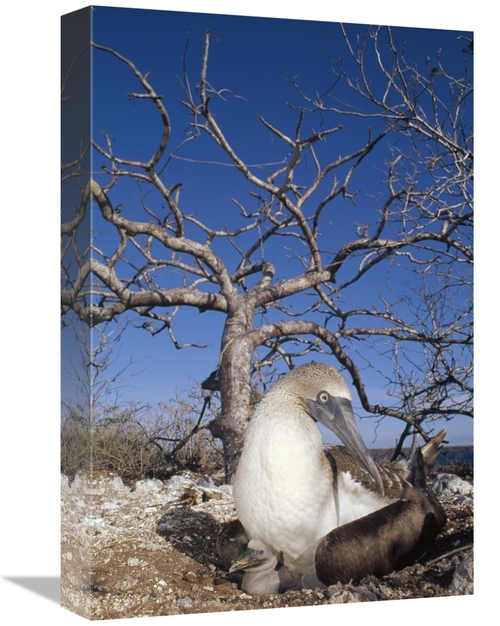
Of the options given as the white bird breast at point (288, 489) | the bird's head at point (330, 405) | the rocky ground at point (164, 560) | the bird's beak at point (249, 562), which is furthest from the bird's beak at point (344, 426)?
the bird's beak at point (249, 562)

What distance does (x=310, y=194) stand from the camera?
7.27 meters

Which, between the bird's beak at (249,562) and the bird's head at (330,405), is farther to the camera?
the bird's head at (330,405)

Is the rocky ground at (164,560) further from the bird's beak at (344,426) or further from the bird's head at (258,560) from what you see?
the bird's beak at (344,426)

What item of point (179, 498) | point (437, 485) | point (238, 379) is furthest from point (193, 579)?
point (437, 485)

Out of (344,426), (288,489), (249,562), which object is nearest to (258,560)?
(249,562)

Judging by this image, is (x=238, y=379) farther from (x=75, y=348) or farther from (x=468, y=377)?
(x=468, y=377)

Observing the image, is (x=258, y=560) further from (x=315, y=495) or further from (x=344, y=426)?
(x=344, y=426)

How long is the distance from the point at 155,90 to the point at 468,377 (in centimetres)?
297

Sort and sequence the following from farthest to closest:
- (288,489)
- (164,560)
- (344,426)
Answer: (344,426), (164,560), (288,489)

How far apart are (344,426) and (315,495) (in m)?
0.47

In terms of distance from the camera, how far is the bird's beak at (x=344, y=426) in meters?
6.78

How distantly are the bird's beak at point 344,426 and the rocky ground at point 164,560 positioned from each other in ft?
2.29

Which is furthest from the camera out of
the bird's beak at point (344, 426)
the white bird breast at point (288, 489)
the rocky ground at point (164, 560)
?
the bird's beak at point (344, 426)

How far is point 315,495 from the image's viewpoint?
21.7ft
